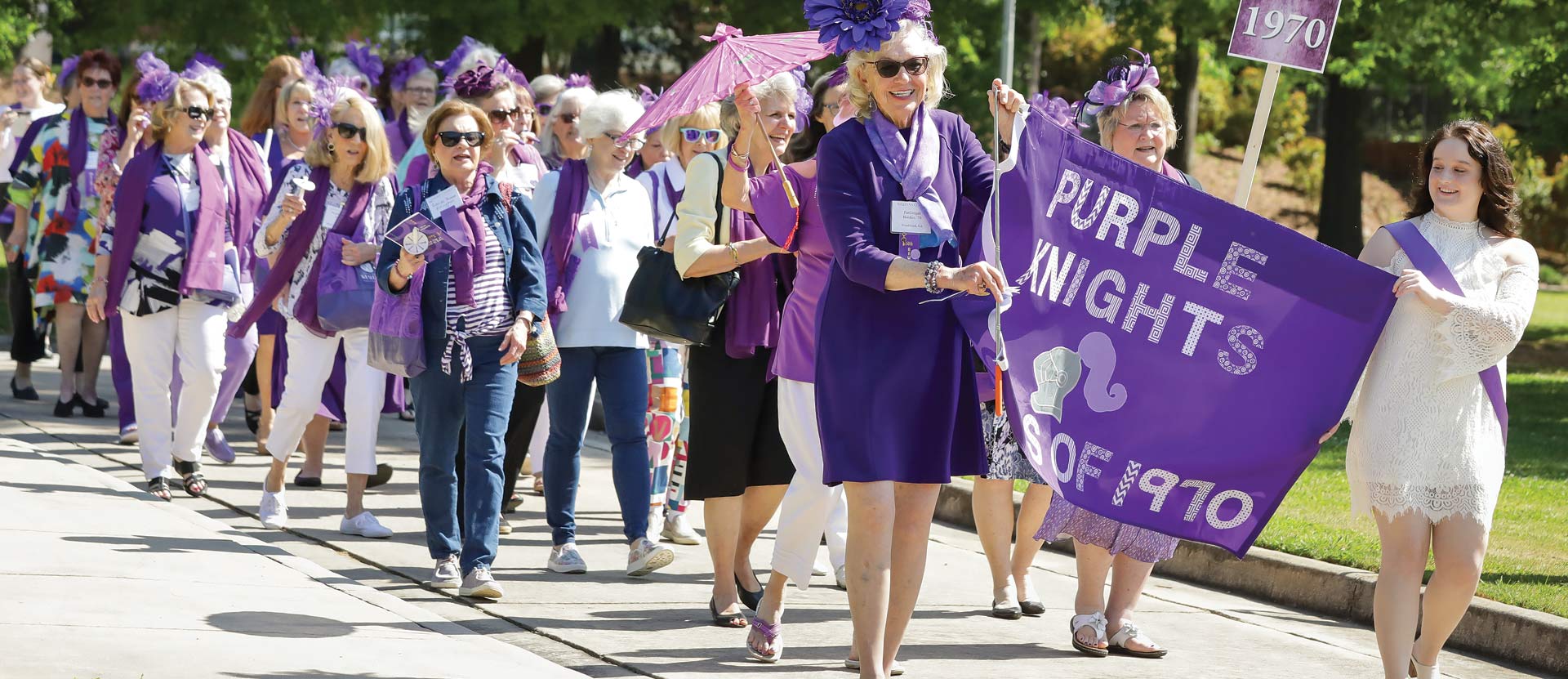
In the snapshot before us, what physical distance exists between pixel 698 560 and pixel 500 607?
4.49 feet

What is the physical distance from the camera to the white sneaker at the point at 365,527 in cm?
836

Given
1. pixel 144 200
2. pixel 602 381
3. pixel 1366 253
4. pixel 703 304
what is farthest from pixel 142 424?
pixel 1366 253

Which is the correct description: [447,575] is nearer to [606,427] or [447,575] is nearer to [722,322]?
[606,427]

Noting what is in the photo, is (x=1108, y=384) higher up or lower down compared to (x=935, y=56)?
lower down

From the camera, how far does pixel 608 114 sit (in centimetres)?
784

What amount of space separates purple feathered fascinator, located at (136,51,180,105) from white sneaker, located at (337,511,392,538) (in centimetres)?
239

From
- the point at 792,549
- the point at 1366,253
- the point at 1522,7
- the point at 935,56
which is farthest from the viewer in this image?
the point at 1522,7

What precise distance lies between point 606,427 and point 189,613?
2.08 meters

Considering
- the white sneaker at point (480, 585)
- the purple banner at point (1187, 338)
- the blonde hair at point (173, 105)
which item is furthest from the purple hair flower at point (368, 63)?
the purple banner at point (1187, 338)

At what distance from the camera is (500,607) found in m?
6.96

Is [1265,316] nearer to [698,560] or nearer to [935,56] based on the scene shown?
[935,56]

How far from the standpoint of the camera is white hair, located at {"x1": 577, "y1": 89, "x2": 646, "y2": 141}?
779 cm

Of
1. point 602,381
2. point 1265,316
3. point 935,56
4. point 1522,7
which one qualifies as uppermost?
point 1522,7

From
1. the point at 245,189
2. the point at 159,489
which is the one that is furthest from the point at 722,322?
the point at 245,189
